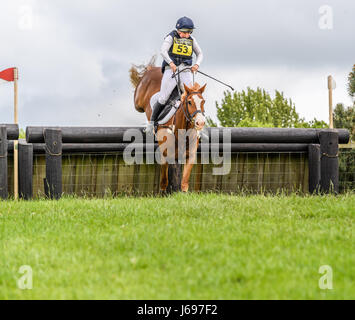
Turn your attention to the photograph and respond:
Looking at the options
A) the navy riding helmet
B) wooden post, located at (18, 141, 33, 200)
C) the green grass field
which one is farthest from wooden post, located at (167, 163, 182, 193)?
wooden post, located at (18, 141, 33, 200)

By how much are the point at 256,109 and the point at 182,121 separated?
45209 mm

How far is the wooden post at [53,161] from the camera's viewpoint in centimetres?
930

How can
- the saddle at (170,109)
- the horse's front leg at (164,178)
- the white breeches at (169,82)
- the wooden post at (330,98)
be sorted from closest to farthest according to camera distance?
the white breeches at (169,82) → the saddle at (170,109) → the horse's front leg at (164,178) → the wooden post at (330,98)

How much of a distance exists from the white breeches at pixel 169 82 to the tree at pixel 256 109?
142 feet

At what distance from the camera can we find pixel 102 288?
4.04 metres

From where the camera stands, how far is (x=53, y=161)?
30.5 ft

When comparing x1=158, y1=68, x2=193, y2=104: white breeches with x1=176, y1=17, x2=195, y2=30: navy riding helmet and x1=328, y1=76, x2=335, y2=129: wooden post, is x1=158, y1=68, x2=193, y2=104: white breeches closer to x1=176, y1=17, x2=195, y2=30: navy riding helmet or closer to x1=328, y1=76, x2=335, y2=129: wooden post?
x1=176, y1=17, x2=195, y2=30: navy riding helmet

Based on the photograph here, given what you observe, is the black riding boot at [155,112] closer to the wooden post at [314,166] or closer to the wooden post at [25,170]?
the wooden post at [25,170]

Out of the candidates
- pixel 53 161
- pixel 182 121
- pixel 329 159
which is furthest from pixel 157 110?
pixel 329 159

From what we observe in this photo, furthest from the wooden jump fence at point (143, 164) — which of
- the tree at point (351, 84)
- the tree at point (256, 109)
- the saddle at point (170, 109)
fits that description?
the tree at point (256, 109)

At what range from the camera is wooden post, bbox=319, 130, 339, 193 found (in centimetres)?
995

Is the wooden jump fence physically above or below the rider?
below

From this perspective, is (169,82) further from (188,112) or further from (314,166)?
(314,166)

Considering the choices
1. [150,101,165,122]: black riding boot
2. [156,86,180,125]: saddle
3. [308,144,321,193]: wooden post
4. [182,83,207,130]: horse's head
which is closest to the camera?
[182,83,207,130]: horse's head
